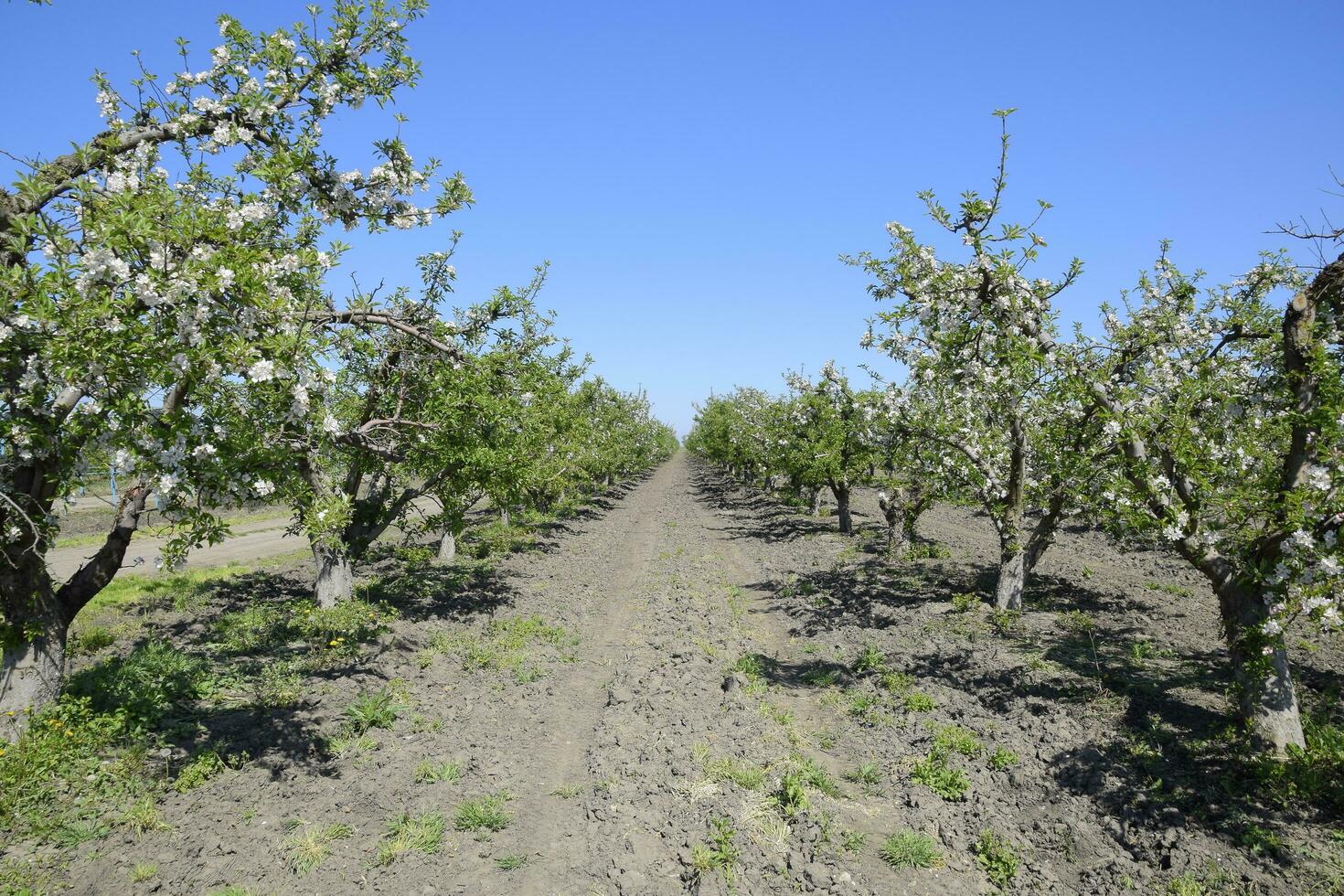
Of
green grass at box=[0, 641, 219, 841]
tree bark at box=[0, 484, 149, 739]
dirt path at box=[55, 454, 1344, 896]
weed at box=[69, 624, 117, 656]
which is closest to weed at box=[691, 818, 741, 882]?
dirt path at box=[55, 454, 1344, 896]

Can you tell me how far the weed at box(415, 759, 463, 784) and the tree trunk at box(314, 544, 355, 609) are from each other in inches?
254

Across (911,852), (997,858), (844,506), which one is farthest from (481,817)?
(844,506)

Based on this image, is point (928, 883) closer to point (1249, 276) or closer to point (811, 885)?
point (811, 885)

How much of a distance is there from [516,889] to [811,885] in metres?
2.92

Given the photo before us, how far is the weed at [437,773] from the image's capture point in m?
8.38

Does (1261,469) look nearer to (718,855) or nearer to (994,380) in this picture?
(994,380)

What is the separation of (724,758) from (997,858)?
11.0 feet

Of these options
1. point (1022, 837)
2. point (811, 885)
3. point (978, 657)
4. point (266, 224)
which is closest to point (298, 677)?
point (266, 224)

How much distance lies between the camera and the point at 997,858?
691cm

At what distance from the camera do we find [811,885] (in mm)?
6520

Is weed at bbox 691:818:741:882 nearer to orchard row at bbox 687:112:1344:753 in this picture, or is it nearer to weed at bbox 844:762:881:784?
weed at bbox 844:762:881:784

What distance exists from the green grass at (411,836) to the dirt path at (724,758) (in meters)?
0.07

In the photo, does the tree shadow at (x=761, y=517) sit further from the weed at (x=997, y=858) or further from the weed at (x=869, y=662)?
the weed at (x=997, y=858)

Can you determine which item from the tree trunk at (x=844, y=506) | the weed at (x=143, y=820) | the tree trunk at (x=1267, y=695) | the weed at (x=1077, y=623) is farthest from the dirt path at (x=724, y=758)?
the tree trunk at (x=844, y=506)
